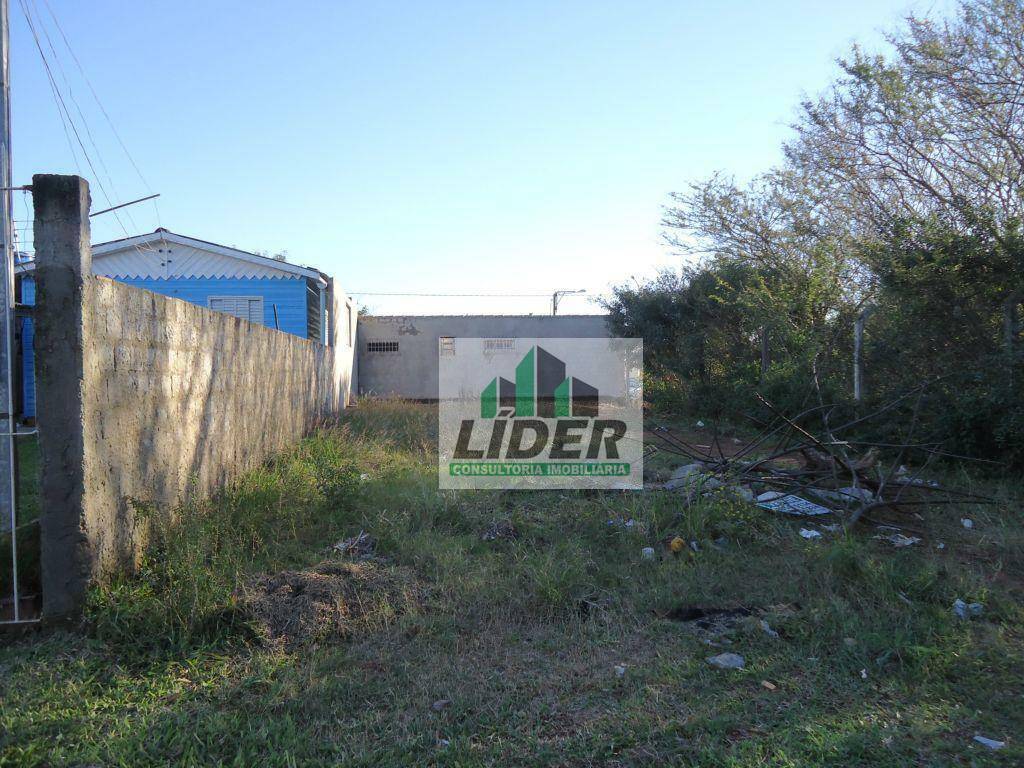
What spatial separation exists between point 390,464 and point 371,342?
36.9 ft

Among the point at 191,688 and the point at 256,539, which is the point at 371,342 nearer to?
the point at 256,539

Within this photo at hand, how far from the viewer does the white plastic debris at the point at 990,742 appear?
2266 mm

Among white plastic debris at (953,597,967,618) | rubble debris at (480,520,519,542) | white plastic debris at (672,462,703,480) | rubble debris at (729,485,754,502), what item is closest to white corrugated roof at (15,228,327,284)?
white plastic debris at (672,462,703,480)

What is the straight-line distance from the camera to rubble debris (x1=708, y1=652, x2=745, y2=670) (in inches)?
113

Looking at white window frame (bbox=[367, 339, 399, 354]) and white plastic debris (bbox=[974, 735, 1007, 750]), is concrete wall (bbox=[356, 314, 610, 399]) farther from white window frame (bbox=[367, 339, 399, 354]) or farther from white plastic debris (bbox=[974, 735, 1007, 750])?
white plastic debris (bbox=[974, 735, 1007, 750])

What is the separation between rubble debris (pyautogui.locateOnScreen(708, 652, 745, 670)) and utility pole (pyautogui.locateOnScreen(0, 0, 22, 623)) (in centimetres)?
313

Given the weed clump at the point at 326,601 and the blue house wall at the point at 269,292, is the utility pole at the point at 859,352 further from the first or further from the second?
the blue house wall at the point at 269,292

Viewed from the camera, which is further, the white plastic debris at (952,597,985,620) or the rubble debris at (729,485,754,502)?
the rubble debris at (729,485,754,502)

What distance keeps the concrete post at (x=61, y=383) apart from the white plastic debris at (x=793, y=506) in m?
Answer: 4.49

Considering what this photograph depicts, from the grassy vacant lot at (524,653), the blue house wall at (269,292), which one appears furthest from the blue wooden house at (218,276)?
the grassy vacant lot at (524,653)

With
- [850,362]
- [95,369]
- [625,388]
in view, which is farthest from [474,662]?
[625,388]

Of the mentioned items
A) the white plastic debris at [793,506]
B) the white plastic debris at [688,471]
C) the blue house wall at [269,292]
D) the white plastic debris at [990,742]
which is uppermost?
the blue house wall at [269,292]

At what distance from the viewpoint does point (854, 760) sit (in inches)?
87.7

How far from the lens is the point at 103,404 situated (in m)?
3.11
